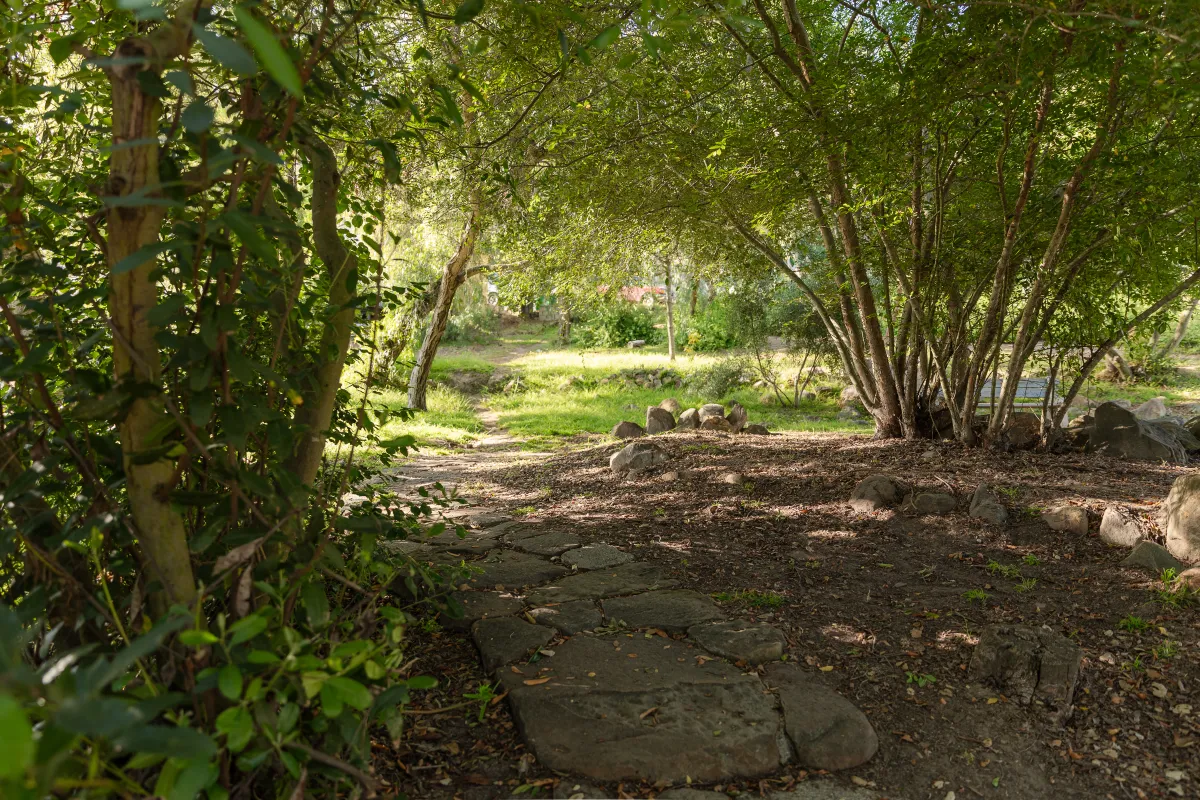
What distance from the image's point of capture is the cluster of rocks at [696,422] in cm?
876

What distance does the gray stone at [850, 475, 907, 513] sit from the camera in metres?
4.33

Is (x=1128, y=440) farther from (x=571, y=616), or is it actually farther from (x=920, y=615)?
(x=571, y=616)

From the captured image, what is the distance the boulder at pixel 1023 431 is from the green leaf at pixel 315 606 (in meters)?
5.55

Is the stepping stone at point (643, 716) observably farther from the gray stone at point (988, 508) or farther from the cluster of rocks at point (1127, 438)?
the cluster of rocks at point (1127, 438)

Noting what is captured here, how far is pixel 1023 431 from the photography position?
6.19 meters

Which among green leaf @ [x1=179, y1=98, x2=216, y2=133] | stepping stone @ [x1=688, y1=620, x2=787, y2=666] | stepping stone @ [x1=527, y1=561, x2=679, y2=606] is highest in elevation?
green leaf @ [x1=179, y1=98, x2=216, y2=133]

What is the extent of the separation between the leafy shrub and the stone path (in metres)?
18.2

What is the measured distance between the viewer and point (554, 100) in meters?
5.04

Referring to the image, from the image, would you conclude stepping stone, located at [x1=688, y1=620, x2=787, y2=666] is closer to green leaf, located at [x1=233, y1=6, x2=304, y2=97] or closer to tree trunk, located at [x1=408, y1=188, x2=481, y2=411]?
green leaf, located at [x1=233, y1=6, x2=304, y2=97]

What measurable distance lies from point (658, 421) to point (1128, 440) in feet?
16.4

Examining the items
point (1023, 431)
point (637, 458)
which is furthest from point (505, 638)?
point (1023, 431)

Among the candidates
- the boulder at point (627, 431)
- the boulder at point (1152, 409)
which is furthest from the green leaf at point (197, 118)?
the boulder at point (1152, 409)

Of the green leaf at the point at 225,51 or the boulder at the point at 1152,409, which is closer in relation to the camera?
the green leaf at the point at 225,51

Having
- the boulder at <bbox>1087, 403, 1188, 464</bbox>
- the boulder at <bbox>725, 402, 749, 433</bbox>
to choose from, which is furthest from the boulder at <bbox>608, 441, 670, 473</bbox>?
the boulder at <bbox>1087, 403, 1188, 464</bbox>
